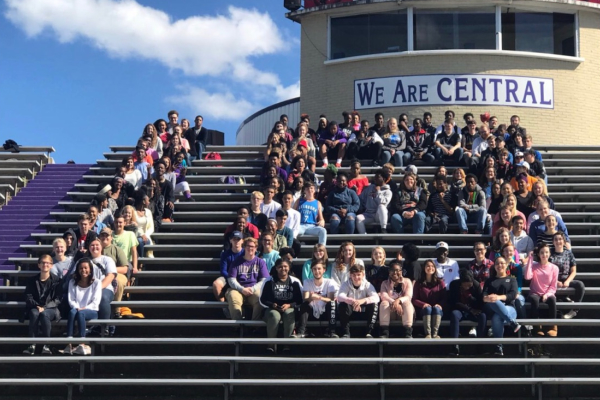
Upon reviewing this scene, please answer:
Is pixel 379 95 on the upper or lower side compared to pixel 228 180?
upper

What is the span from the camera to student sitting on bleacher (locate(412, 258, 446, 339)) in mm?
11477

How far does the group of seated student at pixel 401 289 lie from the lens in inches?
452

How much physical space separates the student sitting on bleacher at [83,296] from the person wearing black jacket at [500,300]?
4.54 m

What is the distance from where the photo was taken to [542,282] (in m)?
11.8

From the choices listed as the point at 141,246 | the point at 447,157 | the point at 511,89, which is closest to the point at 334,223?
the point at 141,246

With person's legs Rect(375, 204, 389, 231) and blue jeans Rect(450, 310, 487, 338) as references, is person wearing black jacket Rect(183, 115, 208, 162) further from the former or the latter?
blue jeans Rect(450, 310, 487, 338)

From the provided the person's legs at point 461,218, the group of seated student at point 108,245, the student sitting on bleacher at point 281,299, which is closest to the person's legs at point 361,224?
the person's legs at point 461,218

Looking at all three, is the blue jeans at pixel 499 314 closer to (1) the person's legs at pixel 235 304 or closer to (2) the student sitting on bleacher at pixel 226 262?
(1) the person's legs at pixel 235 304

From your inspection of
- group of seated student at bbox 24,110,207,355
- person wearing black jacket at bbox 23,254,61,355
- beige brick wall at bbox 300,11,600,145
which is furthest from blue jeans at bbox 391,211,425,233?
beige brick wall at bbox 300,11,600,145

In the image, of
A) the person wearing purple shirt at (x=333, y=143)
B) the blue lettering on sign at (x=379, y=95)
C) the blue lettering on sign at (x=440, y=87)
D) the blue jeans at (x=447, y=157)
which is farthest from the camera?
the blue lettering on sign at (x=379, y=95)

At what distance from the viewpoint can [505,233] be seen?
12.1m

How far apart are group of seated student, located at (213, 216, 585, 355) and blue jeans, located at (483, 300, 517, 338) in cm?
1

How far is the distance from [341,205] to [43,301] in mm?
4297
